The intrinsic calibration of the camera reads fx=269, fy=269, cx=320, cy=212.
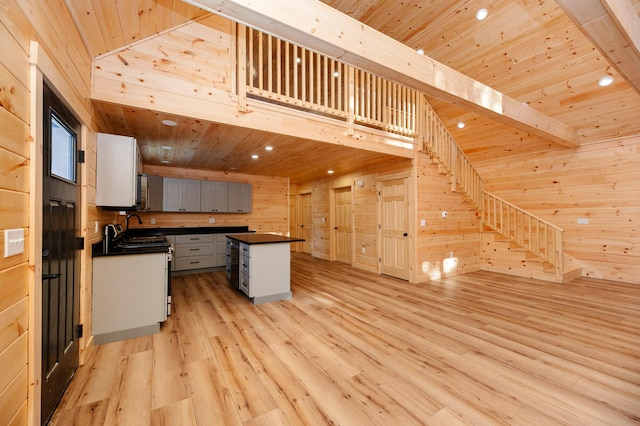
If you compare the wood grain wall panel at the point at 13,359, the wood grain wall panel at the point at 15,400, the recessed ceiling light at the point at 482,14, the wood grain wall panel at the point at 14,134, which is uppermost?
the recessed ceiling light at the point at 482,14

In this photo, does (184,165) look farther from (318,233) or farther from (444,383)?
(444,383)

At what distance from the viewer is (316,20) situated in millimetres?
1815

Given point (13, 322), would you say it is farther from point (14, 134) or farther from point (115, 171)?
point (115, 171)

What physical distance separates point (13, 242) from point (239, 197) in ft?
17.9

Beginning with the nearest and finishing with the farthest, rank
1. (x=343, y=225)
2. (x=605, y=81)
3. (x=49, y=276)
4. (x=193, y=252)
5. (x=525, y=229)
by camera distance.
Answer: (x=49, y=276), (x=605, y=81), (x=193, y=252), (x=525, y=229), (x=343, y=225)

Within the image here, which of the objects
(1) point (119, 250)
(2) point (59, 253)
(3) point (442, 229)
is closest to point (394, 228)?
(3) point (442, 229)

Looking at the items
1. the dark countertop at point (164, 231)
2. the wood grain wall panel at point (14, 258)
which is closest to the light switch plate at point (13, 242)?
the wood grain wall panel at point (14, 258)

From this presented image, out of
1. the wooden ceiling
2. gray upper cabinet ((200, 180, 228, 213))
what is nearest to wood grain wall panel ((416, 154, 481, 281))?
the wooden ceiling

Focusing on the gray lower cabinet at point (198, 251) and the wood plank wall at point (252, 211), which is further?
the wood plank wall at point (252, 211)

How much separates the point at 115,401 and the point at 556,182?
290 inches

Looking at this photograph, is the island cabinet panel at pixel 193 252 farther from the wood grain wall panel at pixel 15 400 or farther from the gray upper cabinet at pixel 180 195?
the wood grain wall panel at pixel 15 400

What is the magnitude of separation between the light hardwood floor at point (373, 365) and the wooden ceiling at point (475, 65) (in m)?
2.36

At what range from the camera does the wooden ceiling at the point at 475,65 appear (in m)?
3.09

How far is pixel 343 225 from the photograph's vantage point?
716cm
